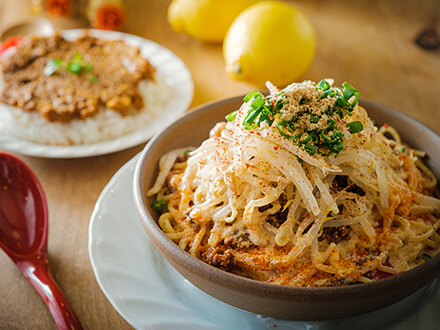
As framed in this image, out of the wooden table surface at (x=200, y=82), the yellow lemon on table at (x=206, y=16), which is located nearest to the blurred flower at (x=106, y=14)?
the wooden table surface at (x=200, y=82)

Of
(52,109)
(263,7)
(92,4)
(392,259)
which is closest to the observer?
(392,259)

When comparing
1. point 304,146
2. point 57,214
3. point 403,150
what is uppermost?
point 304,146

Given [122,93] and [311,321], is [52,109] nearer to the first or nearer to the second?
[122,93]

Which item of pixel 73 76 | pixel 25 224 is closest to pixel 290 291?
Result: pixel 25 224

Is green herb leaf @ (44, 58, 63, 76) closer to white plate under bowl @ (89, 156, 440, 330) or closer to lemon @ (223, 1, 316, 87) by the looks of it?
lemon @ (223, 1, 316, 87)

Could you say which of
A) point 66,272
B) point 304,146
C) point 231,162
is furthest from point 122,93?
point 304,146

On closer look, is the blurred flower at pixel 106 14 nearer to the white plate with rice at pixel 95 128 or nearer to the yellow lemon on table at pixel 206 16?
the yellow lemon on table at pixel 206 16

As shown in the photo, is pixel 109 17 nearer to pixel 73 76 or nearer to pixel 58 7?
pixel 58 7

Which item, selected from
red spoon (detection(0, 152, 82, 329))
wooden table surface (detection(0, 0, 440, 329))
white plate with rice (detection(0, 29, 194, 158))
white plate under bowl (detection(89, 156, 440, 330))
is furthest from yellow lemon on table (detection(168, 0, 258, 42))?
white plate under bowl (detection(89, 156, 440, 330))
